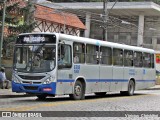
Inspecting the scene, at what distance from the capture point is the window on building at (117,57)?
80.9 ft

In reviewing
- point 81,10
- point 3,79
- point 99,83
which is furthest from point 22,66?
point 81,10

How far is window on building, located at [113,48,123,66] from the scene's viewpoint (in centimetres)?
2467

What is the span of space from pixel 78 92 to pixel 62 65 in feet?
6.31

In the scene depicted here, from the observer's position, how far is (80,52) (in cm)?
2102

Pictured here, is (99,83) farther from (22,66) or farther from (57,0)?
(57,0)

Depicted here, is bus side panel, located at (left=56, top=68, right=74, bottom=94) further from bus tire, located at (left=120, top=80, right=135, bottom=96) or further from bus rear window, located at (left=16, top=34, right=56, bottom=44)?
bus tire, located at (left=120, top=80, right=135, bottom=96)

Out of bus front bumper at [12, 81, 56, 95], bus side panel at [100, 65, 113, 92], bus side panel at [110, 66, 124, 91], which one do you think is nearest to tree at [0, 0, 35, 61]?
bus side panel at [110, 66, 124, 91]

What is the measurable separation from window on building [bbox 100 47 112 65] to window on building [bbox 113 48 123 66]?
55 centimetres

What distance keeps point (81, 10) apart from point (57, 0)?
6.68 m

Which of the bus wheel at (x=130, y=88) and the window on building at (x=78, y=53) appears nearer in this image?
the window on building at (x=78, y=53)

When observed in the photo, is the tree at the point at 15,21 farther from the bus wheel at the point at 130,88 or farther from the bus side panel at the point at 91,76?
the bus side panel at the point at 91,76

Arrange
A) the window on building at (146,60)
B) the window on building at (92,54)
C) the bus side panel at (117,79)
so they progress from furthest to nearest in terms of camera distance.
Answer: the window on building at (146,60), the bus side panel at (117,79), the window on building at (92,54)

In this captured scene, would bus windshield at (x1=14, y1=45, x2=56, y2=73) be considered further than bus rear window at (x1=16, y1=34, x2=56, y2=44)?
No

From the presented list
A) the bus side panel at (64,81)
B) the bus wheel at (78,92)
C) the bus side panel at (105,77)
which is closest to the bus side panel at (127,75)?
the bus side panel at (105,77)
